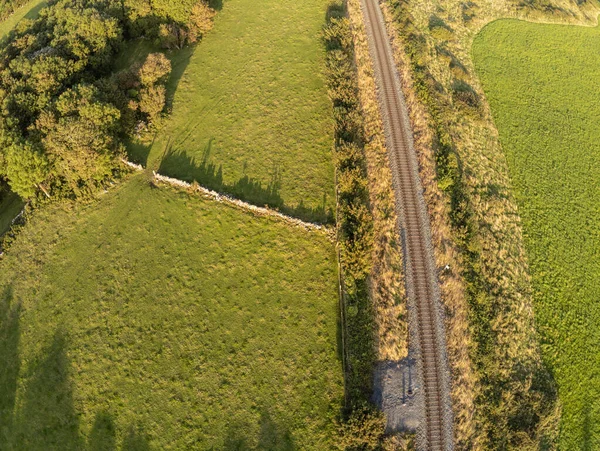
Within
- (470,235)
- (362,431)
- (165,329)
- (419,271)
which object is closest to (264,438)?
(362,431)

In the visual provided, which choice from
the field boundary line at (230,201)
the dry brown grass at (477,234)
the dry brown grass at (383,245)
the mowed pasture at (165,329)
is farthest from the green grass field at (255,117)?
the dry brown grass at (477,234)

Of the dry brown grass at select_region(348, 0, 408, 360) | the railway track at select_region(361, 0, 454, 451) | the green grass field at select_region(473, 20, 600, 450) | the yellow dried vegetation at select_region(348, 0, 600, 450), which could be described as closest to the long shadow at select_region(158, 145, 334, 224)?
the dry brown grass at select_region(348, 0, 408, 360)

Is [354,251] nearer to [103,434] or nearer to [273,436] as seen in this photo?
[273,436]

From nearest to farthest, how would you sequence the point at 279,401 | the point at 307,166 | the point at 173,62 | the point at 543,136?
the point at 279,401 < the point at 307,166 < the point at 543,136 < the point at 173,62

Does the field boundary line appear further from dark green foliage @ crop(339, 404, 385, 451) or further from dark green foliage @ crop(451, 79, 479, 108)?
dark green foliage @ crop(451, 79, 479, 108)

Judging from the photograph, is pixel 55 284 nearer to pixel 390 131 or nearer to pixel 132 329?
pixel 132 329

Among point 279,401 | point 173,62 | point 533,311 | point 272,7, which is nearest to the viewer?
point 279,401

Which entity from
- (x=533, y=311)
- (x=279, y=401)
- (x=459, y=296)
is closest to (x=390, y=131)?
(x=459, y=296)
